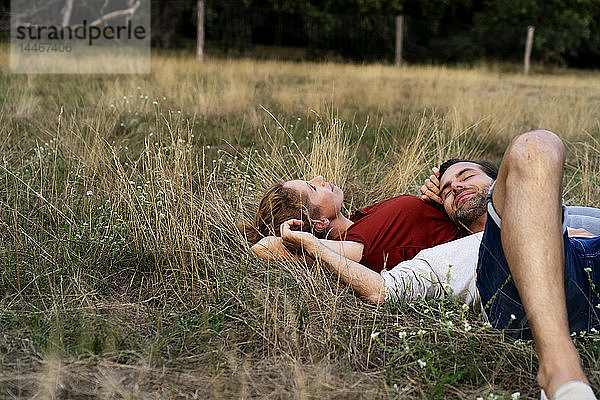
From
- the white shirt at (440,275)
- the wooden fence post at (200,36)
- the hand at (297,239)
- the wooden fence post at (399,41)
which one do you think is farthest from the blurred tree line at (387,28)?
the white shirt at (440,275)

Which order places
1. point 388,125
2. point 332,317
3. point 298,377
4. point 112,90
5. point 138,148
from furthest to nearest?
point 112,90, point 388,125, point 138,148, point 332,317, point 298,377

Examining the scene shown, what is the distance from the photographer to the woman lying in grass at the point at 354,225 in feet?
10.2

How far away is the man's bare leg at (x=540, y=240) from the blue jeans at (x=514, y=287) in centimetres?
14

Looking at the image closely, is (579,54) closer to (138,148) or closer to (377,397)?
(138,148)

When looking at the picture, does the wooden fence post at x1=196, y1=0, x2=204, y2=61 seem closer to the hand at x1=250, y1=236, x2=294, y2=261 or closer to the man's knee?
the hand at x1=250, y1=236, x2=294, y2=261

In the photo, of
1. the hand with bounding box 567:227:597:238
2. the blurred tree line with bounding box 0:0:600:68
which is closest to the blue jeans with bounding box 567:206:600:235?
the hand with bounding box 567:227:597:238

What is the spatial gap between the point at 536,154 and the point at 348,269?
1.05 m

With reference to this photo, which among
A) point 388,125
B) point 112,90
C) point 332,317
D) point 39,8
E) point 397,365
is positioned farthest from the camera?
point 39,8

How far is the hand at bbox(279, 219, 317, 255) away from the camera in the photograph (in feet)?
9.80

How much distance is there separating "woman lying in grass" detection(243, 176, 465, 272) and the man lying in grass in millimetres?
172

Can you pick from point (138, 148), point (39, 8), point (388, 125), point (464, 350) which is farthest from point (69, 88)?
point (39, 8)

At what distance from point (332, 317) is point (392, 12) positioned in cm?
2425

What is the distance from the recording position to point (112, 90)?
26.7 ft

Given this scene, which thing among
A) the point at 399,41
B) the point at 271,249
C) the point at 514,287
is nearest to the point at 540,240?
the point at 514,287
